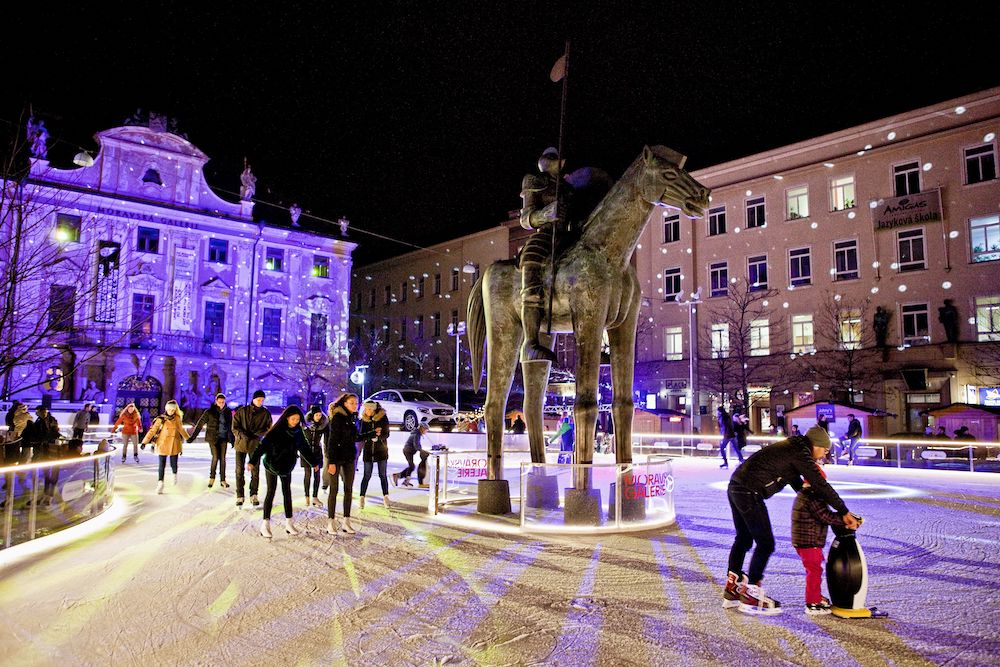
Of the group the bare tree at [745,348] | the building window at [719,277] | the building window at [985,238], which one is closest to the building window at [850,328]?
the bare tree at [745,348]

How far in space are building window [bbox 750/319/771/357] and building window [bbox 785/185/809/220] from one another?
575 cm

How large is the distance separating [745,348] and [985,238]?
11.5 metres

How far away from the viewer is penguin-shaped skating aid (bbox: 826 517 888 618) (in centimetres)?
530

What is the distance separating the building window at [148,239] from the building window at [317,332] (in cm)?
1033

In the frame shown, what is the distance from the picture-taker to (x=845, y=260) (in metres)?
34.9

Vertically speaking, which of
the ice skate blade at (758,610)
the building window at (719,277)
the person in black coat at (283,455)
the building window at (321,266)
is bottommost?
the ice skate blade at (758,610)

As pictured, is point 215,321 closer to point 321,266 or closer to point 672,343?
point 321,266

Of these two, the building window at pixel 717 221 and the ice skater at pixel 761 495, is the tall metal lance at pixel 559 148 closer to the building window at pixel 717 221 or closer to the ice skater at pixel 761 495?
the ice skater at pixel 761 495

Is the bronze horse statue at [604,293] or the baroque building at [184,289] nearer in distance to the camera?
the bronze horse statue at [604,293]

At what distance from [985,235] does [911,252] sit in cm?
297

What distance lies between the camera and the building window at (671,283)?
41156 mm

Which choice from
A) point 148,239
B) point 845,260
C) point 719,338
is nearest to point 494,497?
point 845,260

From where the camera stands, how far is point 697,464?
78.0 feet

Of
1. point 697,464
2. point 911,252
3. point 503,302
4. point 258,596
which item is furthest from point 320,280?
point 258,596
